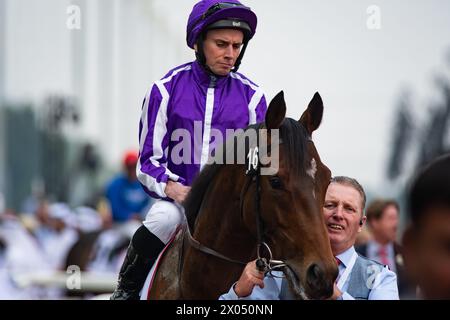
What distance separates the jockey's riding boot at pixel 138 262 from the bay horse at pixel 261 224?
83 millimetres

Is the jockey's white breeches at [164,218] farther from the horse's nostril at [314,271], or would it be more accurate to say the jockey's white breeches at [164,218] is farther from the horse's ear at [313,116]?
the horse's nostril at [314,271]

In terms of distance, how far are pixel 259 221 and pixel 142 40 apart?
12.7m

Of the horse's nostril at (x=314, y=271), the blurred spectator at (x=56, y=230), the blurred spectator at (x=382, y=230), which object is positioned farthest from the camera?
the blurred spectator at (x=56, y=230)

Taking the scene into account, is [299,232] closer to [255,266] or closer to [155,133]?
[255,266]

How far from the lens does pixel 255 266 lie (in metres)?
3.14

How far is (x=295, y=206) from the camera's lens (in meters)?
3.14

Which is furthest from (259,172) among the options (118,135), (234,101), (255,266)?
(118,135)

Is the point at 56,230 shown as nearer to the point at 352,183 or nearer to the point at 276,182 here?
the point at 352,183

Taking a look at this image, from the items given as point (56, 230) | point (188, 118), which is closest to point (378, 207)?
point (188, 118)

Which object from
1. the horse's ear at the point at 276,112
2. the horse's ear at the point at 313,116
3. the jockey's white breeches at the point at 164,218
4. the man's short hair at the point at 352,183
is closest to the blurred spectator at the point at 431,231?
the horse's ear at the point at 276,112

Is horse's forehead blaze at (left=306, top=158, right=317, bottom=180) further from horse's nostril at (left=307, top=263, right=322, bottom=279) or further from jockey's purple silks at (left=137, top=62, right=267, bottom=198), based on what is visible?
jockey's purple silks at (left=137, top=62, right=267, bottom=198)

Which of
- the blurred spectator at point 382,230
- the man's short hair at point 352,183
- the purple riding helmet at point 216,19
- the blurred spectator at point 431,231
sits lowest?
the blurred spectator at point 382,230

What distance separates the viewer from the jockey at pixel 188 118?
12.5 ft
